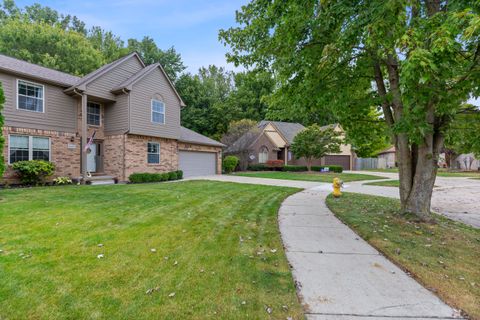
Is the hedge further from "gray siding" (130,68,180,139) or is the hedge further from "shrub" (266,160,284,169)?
"shrub" (266,160,284,169)

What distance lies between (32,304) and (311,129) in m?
22.0

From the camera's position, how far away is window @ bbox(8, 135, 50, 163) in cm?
1114

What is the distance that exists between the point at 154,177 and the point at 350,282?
13124 millimetres

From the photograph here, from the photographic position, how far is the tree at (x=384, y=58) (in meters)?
3.41

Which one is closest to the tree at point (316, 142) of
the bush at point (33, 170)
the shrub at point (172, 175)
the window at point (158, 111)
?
the shrub at point (172, 175)

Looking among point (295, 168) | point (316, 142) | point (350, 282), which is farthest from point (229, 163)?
point (350, 282)

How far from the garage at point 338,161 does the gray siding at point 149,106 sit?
60.6 ft

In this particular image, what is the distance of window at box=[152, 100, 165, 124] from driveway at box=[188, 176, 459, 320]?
12.5 m

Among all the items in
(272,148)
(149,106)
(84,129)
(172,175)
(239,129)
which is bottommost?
(172,175)

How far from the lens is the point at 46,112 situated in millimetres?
12070

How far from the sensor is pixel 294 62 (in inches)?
217

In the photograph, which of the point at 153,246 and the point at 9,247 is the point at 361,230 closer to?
the point at 153,246

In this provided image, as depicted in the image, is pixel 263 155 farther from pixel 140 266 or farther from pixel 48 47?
pixel 48 47

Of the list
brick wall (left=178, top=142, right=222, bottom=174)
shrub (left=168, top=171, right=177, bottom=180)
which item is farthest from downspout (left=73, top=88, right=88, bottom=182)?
brick wall (left=178, top=142, right=222, bottom=174)
